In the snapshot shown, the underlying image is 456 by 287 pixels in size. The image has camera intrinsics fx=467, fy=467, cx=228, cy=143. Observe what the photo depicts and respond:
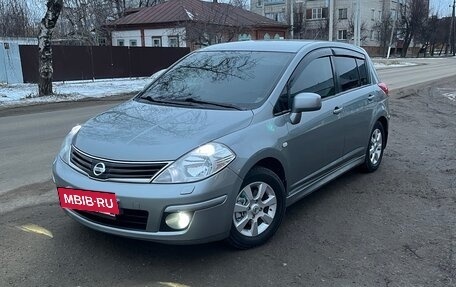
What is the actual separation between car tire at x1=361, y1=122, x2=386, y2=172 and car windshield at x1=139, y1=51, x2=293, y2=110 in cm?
205

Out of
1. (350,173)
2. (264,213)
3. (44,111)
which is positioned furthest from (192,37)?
(264,213)

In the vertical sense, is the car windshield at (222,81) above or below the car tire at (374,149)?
above

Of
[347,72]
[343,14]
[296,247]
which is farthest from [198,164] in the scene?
[343,14]

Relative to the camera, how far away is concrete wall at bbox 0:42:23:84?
20812 millimetres

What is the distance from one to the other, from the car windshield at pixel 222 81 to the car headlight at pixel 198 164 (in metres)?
0.71

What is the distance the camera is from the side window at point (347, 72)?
526cm

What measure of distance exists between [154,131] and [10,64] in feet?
65.6

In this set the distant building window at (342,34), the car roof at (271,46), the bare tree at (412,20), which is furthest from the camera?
the bare tree at (412,20)

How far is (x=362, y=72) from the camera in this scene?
5926 millimetres

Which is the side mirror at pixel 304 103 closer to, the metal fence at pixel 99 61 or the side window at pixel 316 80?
the side window at pixel 316 80

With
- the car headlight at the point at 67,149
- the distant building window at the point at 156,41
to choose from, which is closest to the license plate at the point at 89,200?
the car headlight at the point at 67,149

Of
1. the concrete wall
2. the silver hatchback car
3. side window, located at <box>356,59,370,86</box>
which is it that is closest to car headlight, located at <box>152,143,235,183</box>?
the silver hatchback car

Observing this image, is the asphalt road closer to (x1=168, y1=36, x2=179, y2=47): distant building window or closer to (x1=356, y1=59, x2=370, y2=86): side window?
(x1=356, y1=59, x2=370, y2=86): side window

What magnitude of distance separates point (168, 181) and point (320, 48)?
2.54 meters
